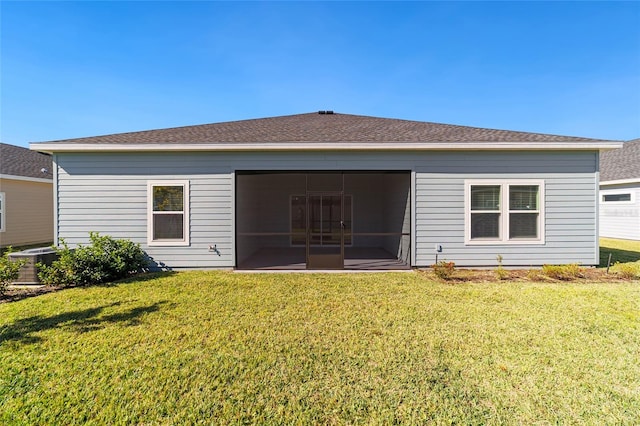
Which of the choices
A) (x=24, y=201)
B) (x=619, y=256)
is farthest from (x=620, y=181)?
(x=24, y=201)

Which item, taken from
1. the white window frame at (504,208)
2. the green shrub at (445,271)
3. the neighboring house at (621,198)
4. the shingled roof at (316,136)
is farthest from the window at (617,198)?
the green shrub at (445,271)

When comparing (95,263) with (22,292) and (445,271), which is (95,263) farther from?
(445,271)

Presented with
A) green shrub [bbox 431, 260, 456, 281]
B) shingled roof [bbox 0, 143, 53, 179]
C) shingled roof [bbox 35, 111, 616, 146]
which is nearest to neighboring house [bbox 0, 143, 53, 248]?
shingled roof [bbox 0, 143, 53, 179]

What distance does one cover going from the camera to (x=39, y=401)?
7.70ft

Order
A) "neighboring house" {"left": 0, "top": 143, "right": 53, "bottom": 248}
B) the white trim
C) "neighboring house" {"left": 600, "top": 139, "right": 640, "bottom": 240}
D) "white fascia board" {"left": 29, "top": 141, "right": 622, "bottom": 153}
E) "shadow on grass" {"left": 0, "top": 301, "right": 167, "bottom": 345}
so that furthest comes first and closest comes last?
"neighboring house" {"left": 600, "top": 139, "right": 640, "bottom": 240}
"neighboring house" {"left": 0, "top": 143, "right": 53, "bottom": 248}
the white trim
"white fascia board" {"left": 29, "top": 141, "right": 622, "bottom": 153}
"shadow on grass" {"left": 0, "top": 301, "right": 167, "bottom": 345}

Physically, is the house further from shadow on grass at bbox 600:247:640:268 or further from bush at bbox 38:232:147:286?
shadow on grass at bbox 600:247:640:268

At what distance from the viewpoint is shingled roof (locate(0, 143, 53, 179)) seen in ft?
35.2

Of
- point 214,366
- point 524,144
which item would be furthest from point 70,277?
point 524,144

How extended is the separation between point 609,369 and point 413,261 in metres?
4.14

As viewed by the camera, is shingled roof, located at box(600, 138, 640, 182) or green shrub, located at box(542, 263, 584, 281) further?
shingled roof, located at box(600, 138, 640, 182)

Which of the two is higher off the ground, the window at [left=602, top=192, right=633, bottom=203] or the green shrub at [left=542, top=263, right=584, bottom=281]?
the window at [left=602, top=192, right=633, bottom=203]

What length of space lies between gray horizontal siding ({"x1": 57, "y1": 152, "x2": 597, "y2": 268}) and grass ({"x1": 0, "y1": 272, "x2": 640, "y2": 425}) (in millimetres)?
1900

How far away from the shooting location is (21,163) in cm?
1173

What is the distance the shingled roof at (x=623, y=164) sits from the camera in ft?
39.2
